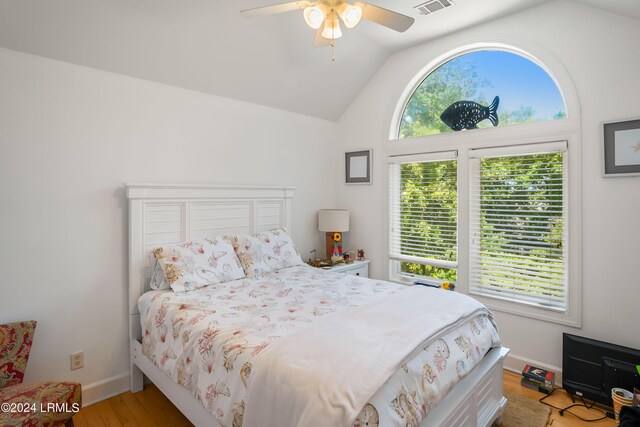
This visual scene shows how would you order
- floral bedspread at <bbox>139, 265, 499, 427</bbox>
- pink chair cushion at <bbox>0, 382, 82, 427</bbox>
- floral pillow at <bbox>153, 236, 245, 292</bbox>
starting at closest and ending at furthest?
floral bedspread at <bbox>139, 265, 499, 427</bbox>, pink chair cushion at <bbox>0, 382, 82, 427</bbox>, floral pillow at <bbox>153, 236, 245, 292</bbox>

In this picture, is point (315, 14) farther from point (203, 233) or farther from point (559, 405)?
point (559, 405)

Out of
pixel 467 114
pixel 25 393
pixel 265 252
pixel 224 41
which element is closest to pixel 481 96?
pixel 467 114

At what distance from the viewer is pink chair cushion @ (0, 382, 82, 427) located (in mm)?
1515

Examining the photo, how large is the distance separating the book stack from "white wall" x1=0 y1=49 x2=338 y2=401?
3011mm

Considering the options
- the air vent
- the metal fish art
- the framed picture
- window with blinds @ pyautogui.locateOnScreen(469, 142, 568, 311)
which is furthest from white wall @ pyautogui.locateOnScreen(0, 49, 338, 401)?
the framed picture

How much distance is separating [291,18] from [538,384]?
341 centimetres

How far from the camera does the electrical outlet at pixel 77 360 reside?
234 centimetres

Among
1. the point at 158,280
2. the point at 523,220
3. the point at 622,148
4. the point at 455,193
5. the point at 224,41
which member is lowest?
the point at 158,280

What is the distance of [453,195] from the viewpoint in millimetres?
3301

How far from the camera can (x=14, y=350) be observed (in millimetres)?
1933

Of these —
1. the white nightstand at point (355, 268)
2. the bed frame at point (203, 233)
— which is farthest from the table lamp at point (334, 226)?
the bed frame at point (203, 233)

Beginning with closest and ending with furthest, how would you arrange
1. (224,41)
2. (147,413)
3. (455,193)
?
(147,413), (224,41), (455,193)

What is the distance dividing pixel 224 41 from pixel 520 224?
9.28 feet

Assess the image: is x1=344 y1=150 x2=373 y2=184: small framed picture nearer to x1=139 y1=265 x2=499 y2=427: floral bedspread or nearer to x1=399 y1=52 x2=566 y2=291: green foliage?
x1=399 y1=52 x2=566 y2=291: green foliage
